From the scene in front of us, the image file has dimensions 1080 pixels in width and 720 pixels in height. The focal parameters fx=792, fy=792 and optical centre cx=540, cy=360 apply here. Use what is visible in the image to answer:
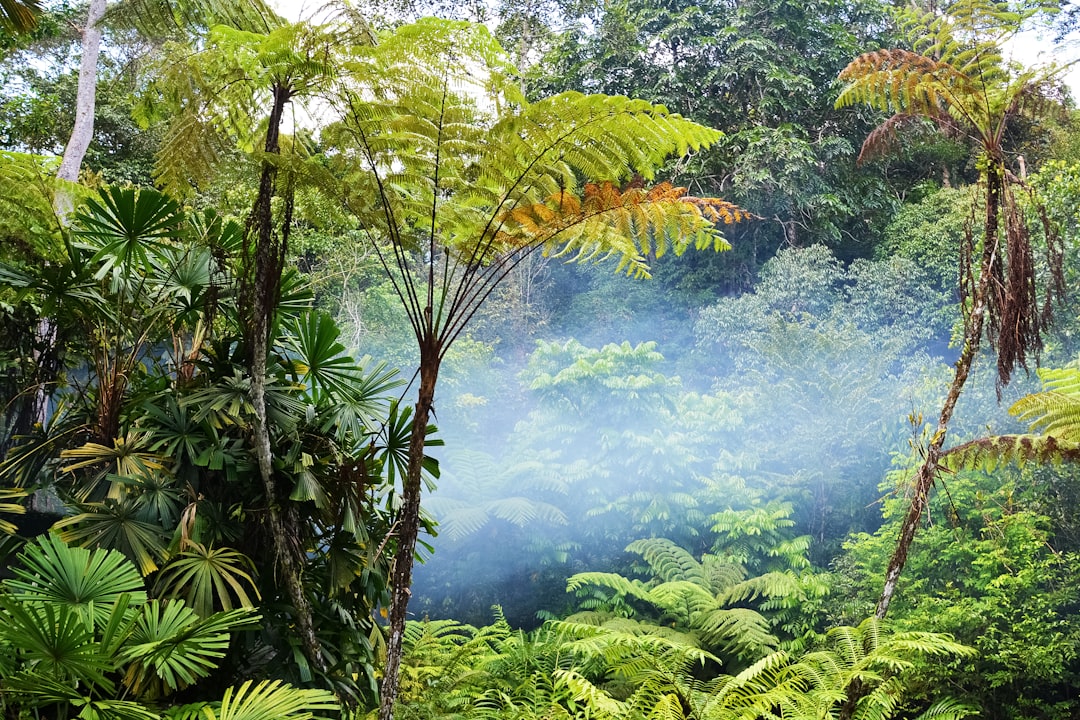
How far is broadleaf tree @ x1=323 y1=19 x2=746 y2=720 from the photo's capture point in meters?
2.05

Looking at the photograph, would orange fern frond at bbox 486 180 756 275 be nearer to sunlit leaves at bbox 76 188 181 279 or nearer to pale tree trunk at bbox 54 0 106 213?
sunlit leaves at bbox 76 188 181 279

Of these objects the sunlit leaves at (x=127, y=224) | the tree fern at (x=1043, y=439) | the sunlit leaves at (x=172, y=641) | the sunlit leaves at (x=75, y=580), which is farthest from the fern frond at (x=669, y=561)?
the sunlit leaves at (x=75, y=580)

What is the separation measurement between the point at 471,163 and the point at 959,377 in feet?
6.36

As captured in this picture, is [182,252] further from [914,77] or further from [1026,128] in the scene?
[1026,128]

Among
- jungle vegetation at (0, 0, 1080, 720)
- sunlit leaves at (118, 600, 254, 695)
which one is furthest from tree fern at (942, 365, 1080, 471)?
sunlit leaves at (118, 600, 254, 695)

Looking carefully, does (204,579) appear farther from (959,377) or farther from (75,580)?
(959,377)

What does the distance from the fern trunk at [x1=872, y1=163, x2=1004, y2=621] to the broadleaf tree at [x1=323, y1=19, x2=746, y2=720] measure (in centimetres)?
121

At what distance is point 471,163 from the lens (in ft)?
7.45

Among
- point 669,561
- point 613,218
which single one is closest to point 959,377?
point 613,218

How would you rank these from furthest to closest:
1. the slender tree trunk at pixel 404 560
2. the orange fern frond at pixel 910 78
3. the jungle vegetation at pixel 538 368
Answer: the orange fern frond at pixel 910 78 → the jungle vegetation at pixel 538 368 → the slender tree trunk at pixel 404 560

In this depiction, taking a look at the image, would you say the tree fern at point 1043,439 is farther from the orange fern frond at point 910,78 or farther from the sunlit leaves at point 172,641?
the sunlit leaves at point 172,641

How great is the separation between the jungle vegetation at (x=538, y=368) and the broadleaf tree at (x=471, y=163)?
14 mm

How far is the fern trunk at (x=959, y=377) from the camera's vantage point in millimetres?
2867

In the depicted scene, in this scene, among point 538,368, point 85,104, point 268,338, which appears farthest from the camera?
point 538,368
